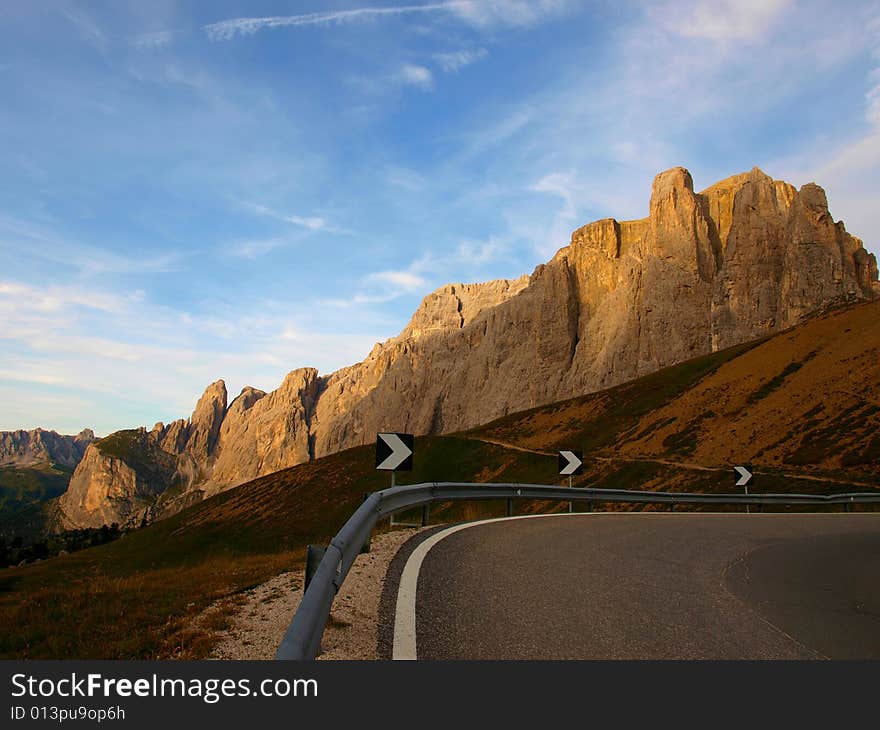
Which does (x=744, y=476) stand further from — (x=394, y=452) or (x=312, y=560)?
(x=312, y=560)

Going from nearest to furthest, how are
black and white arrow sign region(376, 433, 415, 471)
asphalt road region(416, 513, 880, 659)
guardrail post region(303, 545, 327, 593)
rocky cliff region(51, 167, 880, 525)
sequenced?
guardrail post region(303, 545, 327, 593) < asphalt road region(416, 513, 880, 659) < black and white arrow sign region(376, 433, 415, 471) < rocky cliff region(51, 167, 880, 525)

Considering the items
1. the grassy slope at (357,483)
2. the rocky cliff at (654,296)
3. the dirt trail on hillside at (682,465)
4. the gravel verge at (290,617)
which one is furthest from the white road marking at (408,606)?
the rocky cliff at (654,296)

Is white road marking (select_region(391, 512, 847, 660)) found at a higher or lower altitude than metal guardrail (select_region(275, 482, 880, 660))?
lower

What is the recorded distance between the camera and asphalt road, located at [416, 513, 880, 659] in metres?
5.59

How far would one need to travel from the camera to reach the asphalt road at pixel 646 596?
559 centimetres

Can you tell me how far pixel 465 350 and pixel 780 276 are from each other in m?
61.3

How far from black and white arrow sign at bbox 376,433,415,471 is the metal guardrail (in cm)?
56

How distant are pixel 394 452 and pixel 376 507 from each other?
141 inches

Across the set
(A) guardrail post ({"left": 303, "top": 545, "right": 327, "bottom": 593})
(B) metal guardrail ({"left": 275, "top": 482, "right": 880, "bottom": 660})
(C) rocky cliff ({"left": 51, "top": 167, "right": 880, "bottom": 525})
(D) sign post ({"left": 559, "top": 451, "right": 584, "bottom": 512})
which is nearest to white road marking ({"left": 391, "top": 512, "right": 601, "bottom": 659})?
(B) metal guardrail ({"left": 275, "top": 482, "right": 880, "bottom": 660})

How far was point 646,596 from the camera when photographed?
24.9 ft

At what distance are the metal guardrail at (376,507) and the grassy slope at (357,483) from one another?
1.51 m

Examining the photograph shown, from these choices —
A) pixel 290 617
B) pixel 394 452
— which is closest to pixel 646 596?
pixel 290 617

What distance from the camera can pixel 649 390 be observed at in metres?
84.4

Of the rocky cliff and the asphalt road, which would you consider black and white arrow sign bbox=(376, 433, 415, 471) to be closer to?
the asphalt road
